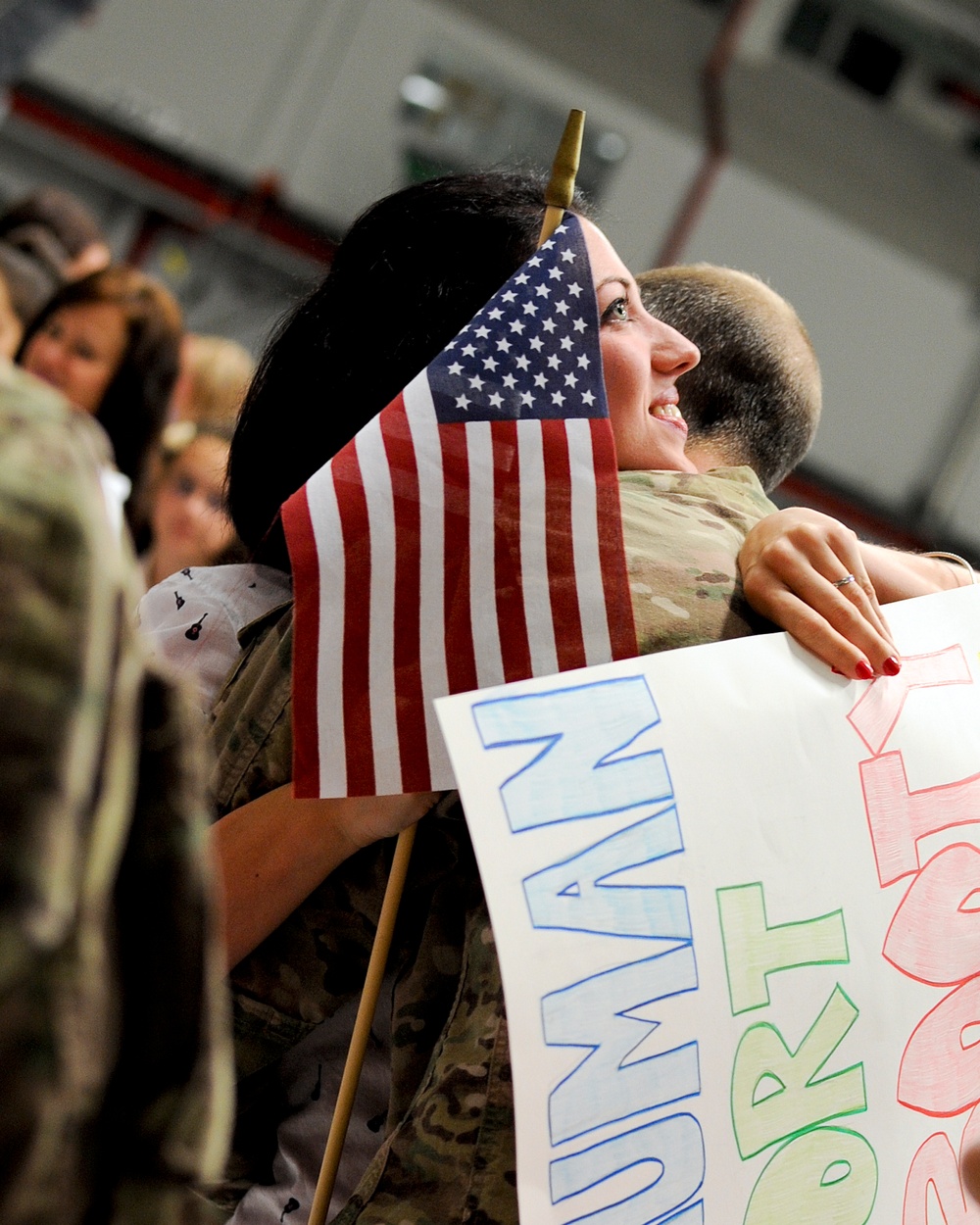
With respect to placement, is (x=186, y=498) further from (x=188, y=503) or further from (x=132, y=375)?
(x=132, y=375)

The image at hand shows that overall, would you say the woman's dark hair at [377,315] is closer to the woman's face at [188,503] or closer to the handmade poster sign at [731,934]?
the handmade poster sign at [731,934]

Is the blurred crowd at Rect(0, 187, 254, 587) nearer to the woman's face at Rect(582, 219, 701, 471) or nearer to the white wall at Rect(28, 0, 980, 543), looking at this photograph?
the woman's face at Rect(582, 219, 701, 471)

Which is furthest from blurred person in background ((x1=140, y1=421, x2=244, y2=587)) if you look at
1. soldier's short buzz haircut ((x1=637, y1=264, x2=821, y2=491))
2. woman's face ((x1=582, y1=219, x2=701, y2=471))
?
woman's face ((x1=582, y1=219, x2=701, y2=471))

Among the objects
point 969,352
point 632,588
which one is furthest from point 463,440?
point 969,352

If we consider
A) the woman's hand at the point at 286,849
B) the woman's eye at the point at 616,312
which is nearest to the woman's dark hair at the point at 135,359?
the woman's eye at the point at 616,312

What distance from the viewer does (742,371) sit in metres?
1.55

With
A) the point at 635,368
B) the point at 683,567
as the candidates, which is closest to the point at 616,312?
the point at 635,368

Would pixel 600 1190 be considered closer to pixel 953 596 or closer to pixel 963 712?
pixel 963 712

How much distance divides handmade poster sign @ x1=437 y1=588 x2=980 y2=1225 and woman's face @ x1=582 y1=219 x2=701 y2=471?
0.99ft

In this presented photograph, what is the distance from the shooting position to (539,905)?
801 mm

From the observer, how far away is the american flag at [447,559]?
3.19 feet

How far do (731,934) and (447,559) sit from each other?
359 millimetres

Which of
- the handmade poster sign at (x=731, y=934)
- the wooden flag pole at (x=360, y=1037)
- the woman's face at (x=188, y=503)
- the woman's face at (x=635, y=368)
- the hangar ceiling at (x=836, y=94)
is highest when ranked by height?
the hangar ceiling at (x=836, y=94)

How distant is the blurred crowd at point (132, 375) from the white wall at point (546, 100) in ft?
14.8
